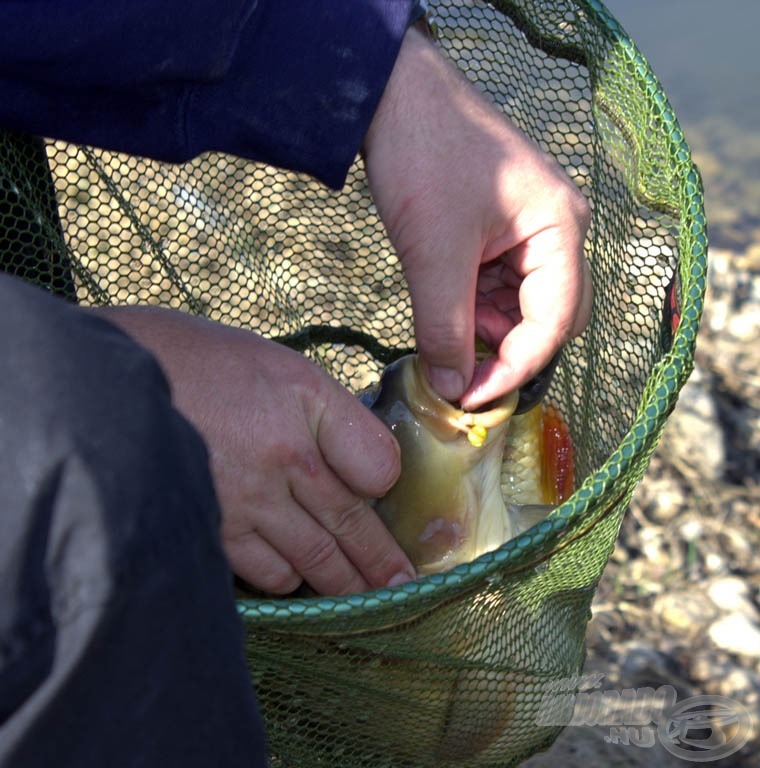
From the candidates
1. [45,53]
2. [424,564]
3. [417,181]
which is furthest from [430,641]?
[45,53]

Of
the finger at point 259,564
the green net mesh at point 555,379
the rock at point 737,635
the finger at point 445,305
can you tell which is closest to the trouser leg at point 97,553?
the green net mesh at point 555,379

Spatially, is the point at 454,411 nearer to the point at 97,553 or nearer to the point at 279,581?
the point at 279,581

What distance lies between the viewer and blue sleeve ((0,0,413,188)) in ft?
4.25

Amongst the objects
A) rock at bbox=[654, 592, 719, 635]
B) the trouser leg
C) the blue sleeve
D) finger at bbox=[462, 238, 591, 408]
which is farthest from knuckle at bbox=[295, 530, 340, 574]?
rock at bbox=[654, 592, 719, 635]

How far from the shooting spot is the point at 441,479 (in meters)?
1.69

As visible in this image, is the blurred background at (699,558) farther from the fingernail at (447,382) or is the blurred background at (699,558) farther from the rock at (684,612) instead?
the fingernail at (447,382)

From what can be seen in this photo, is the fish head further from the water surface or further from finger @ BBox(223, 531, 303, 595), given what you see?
the water surface

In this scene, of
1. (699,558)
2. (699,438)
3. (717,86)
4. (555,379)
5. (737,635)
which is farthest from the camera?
(717,86)

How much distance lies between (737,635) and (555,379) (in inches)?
33.1

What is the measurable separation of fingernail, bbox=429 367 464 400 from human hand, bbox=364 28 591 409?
32mm

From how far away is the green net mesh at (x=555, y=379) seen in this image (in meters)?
1.34

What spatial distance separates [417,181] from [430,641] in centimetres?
61

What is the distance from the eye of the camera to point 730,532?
2.74m

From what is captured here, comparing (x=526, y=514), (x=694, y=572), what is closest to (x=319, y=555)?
(x=526, y=514)
